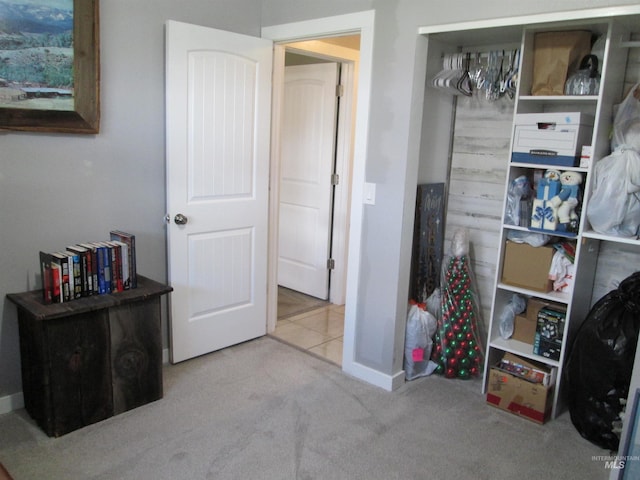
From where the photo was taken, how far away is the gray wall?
2477mm

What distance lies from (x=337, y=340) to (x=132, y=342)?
150 cm

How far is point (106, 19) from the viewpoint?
8.58 feet

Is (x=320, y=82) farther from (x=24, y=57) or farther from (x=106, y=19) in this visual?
(x=24, y=57)

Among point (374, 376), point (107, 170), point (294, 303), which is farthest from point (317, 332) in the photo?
point (107, 170)

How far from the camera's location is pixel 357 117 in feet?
9.44

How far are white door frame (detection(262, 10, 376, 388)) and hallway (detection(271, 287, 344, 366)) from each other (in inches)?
10.9

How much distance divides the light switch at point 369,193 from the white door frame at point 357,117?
24 millimetres

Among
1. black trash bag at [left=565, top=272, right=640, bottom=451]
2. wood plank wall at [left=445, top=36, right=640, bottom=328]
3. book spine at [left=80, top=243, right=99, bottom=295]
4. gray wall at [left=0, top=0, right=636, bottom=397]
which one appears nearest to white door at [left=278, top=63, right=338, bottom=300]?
gray wall at [left=0, top=0, right=636, bottom=397]

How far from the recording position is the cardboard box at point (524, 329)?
280 cm

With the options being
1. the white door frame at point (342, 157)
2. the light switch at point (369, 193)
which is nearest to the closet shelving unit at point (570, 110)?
the light switch at point (369, 193)

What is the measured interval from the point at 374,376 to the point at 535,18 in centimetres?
198

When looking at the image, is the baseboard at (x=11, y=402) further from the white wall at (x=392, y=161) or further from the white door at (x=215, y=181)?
the white wall at (x=392, y=161)

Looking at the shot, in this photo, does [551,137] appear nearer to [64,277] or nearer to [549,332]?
[549,332]

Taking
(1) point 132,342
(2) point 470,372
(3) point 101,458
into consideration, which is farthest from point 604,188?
(3) point 101,458
